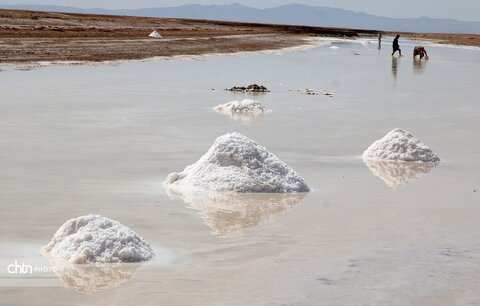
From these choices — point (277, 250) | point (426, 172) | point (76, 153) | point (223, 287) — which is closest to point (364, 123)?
point (426, 172)

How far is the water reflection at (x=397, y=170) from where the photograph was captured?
30.2 feet

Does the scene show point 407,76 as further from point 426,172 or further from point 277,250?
point 277,250

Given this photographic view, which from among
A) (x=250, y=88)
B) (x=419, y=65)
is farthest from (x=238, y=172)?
(x=419, y=65)

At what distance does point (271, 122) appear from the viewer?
14047 mm

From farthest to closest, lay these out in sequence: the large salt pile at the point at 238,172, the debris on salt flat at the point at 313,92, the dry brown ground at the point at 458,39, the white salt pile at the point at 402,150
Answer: the dry brown ground at the point at 458,39, the debris on salt flat at the point at 313,92, the white salt pile at the point at 402,150, the large salt pile at the point at 238,172

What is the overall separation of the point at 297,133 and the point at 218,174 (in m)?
4.56

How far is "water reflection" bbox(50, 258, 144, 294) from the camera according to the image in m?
5.34

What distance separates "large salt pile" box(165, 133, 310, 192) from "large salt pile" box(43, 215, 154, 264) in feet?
7.71

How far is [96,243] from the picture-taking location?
19.1ft

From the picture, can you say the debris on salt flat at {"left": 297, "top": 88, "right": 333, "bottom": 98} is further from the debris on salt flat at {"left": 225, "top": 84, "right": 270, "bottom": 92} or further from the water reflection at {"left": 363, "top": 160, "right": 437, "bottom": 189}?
the water reflection at {"left": 363, "top": 160, "right": 437, "bottom": 189}

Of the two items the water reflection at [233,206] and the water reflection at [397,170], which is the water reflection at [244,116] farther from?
the water reflection at [233,206]

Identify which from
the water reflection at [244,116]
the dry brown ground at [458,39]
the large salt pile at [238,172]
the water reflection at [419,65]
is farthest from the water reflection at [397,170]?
the dry brown ground at [458,39]

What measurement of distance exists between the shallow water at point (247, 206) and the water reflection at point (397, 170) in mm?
40

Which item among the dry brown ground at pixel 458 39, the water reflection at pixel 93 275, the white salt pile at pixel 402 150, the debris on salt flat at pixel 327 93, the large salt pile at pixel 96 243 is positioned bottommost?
the dry brown ground at pixel 458 39
